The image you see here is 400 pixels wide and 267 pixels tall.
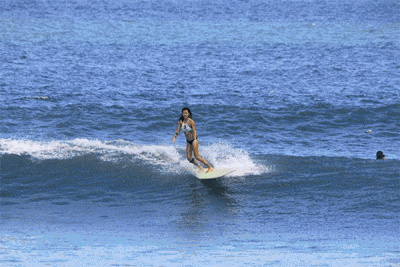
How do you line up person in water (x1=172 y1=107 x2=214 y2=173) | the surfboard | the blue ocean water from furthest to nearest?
the surfboard, person in water (x1=172 y1=107 x2=214 y2=173), the blue ocean water

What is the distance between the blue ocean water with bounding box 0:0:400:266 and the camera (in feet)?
38.2

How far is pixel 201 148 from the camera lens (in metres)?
19.1

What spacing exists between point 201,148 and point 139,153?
2.09 metres

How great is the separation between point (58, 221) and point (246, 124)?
12.5 meters

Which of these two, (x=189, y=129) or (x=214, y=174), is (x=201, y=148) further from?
(x=189, y=129)

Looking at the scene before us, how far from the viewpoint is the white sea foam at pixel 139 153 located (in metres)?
17.9

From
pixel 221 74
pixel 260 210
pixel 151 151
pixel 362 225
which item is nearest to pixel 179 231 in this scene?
pixel 260 210

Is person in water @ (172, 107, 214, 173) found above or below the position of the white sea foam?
below

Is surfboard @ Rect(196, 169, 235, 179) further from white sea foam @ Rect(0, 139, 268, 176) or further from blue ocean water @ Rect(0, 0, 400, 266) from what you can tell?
white sea foam @ Rect(0, 139, 268, 176)

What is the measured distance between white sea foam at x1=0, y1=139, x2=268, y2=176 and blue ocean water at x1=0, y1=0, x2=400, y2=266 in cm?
7

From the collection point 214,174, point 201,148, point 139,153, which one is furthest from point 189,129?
point 139,153

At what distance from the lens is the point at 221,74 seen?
34.4m

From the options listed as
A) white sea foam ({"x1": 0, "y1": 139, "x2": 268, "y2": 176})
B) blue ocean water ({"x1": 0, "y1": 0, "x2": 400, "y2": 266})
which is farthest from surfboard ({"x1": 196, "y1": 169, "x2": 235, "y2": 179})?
white sea foam ({"x1": 0, "y1": 139, "x2": 268, "y2": 176})

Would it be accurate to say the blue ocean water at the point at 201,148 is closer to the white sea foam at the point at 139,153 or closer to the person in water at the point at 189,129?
the white sea foam at the point at 139,153
